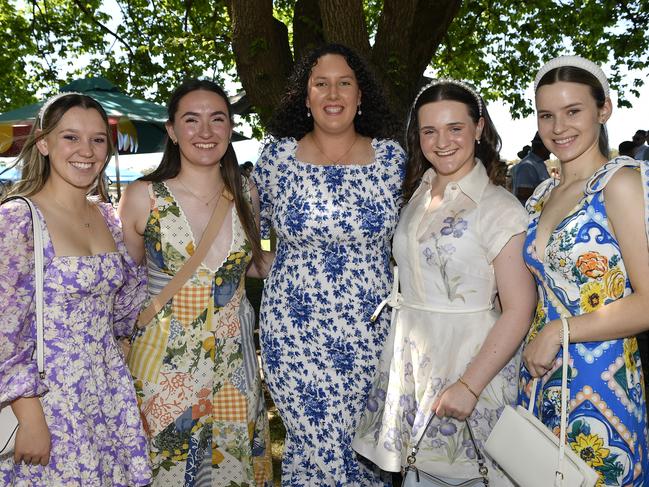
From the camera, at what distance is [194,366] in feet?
10.5

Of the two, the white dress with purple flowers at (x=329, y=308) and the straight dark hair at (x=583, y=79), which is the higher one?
the straight dark hair at (x=583, y=79)

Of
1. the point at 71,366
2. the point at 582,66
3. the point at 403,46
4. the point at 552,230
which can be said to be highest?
the point at 403,46

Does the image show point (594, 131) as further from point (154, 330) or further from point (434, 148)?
point (154, 330)

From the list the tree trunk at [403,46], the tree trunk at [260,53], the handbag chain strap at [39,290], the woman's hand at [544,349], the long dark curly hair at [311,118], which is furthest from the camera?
the tree trunk at [260,53]

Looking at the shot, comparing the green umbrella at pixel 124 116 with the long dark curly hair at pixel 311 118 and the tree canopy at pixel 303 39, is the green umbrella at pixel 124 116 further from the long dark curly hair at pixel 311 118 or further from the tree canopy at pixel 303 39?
the long dark curly hair at pixel 311 118

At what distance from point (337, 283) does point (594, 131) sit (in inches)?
54.0

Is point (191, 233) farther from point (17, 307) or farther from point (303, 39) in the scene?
point (303, 39)

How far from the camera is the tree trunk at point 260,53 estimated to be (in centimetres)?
740

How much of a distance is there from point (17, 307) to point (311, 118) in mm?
1840

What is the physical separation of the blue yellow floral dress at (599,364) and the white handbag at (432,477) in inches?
14.5

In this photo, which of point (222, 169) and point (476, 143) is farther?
point (222, 169)

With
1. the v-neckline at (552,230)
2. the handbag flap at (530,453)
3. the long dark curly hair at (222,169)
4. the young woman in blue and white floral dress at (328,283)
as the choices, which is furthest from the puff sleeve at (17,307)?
the v-neckline at (552,230)

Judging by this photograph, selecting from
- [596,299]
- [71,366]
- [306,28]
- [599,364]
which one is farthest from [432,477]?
[306,28]

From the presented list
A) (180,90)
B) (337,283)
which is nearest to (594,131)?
(337,283)
